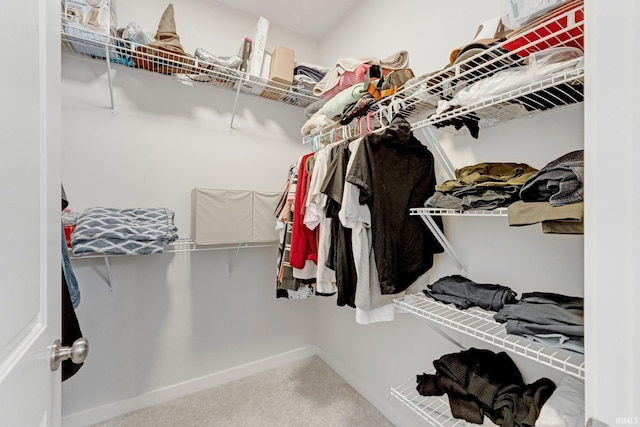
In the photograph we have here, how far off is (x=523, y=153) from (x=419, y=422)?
1457mm

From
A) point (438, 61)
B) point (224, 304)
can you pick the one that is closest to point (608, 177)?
point (438, 61)

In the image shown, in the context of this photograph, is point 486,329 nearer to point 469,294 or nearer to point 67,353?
point 469,294

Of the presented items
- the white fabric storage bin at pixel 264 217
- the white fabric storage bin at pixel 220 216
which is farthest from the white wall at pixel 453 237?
the white fabric storage bin at pixel 220 216

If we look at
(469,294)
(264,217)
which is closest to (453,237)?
(469,294)

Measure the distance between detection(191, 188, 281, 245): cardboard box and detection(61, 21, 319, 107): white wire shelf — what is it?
2.48ft

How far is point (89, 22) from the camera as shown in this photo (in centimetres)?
144

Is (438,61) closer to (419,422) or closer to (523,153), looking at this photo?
(523,153)

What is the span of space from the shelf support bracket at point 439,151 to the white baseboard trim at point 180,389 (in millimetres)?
1908

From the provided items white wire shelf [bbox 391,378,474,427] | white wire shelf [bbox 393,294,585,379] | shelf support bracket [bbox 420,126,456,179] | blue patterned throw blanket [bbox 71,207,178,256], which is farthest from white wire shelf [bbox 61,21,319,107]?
white wire shelf [bbox 391,378,474,427]

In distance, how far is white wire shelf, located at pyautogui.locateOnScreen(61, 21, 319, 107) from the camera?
1.51 metres

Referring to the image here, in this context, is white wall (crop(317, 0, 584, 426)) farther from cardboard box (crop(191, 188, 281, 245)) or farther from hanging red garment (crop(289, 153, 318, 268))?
cardboard box (crop(191, 188, 281, 245))

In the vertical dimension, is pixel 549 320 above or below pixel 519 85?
below

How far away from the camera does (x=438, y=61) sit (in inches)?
58.1

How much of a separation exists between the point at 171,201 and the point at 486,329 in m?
1.89
